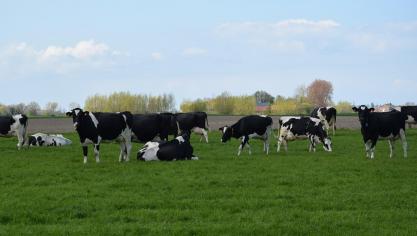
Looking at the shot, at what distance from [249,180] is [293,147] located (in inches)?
554

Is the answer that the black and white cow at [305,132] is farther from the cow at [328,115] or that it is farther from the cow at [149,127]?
the cow at [328,115]

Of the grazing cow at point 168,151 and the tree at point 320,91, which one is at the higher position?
the tree at point 320,91


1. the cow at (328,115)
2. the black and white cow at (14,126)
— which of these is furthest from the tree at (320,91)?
the black and white cow at (14,126)

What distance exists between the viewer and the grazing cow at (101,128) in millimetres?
21594

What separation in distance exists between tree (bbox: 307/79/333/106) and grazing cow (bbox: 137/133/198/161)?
136616mm

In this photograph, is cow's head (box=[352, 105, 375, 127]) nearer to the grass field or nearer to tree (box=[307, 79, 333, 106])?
the grass field

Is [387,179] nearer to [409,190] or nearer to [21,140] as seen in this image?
[409,190]

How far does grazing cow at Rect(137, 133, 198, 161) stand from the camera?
2172 cm

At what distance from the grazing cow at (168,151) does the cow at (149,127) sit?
312 cm

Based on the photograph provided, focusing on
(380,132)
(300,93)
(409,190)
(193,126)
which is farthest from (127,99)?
(409,190)

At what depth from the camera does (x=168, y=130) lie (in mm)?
27250

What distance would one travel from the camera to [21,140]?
3028cm

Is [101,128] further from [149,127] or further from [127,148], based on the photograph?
[149,127]

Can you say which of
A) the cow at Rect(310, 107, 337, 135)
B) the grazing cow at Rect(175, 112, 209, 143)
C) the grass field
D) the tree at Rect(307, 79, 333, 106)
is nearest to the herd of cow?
the grass field
